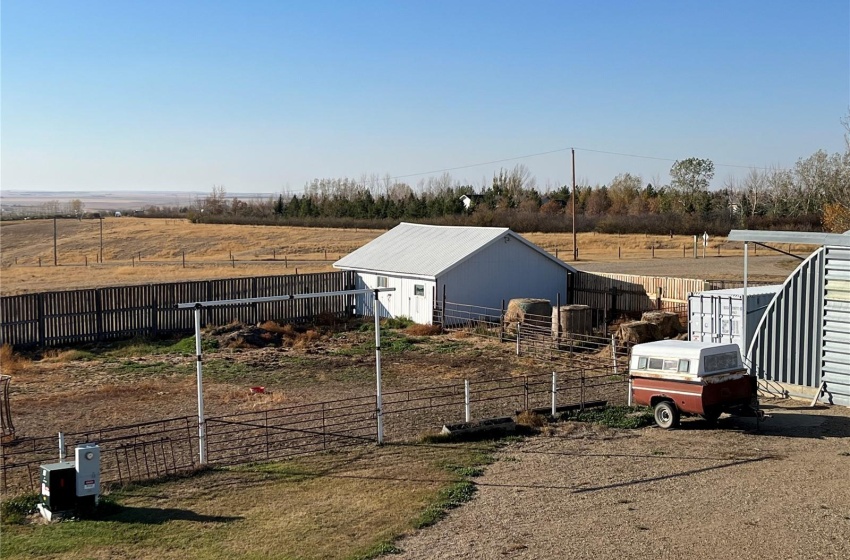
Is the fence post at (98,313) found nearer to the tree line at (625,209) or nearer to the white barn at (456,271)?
the white barn at (456,271)

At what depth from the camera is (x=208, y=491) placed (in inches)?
536

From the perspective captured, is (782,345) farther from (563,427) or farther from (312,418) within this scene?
(312,418)

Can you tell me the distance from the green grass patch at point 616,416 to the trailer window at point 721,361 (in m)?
1.91

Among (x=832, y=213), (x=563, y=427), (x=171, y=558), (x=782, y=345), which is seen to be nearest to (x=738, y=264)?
(x=832, y=213)

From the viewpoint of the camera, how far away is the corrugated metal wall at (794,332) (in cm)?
2003

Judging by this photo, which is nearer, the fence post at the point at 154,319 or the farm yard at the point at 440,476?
the farm yard at the point at 440,476

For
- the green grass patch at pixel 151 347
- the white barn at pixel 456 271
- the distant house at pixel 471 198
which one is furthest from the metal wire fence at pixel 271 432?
the distant house at pixel 471 198

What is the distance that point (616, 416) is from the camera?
1856 centimetres

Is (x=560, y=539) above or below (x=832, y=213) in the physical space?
below

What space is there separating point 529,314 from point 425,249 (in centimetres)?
723

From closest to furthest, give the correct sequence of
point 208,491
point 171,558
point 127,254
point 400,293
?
point 171,558 < point 208,491 < point 400,293 < point 127,254

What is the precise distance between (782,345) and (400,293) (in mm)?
16815

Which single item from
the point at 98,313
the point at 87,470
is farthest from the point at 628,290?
the point at 87,470

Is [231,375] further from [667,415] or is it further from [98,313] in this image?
[667,415]
